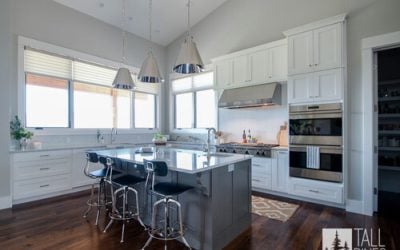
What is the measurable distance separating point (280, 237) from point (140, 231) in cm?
179

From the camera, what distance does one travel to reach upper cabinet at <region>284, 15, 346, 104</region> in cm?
362

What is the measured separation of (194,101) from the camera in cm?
656

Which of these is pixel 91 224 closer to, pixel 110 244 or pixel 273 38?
pixel 110 244

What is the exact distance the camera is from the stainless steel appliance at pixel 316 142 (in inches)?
144

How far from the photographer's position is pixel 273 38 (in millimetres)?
4863

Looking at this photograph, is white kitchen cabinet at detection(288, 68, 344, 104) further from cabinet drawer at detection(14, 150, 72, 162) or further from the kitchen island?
cabinet drawer at detection(14, 150, 72, 162)

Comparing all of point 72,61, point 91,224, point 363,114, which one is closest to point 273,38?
point 363,114

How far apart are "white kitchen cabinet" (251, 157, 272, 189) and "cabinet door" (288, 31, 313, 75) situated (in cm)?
175

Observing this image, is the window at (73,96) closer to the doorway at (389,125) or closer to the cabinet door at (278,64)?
the cabinet door at (278,64)

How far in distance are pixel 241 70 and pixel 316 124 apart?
2001 millimetres

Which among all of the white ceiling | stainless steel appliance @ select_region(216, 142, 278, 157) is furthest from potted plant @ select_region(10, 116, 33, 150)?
stainless steel appliance @ select_region(216, 142, 278, 157)

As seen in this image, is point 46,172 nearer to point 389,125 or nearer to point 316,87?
point 316,87

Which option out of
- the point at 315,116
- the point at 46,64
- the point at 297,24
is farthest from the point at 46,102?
the point at 297,24

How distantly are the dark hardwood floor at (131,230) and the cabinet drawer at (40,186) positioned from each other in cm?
24
